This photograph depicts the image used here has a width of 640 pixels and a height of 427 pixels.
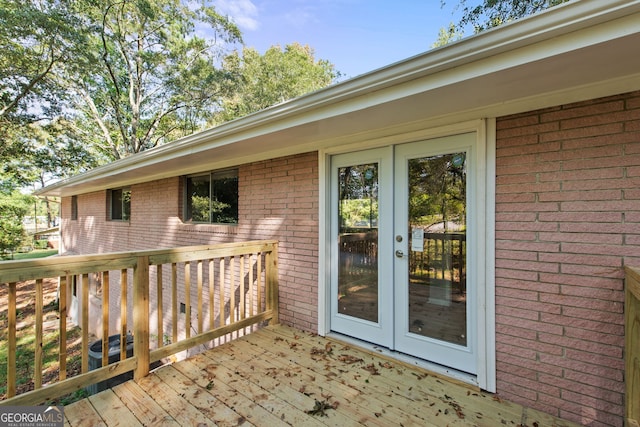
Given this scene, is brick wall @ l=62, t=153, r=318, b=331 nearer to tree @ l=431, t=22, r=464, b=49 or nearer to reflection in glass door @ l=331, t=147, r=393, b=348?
reflection in glass door @ l=331, t=147, r=393, b=348

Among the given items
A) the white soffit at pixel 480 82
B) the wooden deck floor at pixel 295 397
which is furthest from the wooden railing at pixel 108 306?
the white soffit at pixel 480 82

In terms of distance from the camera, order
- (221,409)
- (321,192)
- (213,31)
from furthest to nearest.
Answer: (213,31), (321,192), (221,409)

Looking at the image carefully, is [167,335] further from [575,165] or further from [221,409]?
[575,165]

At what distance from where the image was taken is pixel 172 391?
2.19 m

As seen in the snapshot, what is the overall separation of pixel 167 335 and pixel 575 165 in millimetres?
6035

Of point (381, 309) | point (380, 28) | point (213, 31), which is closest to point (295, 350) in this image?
point (381, 309)

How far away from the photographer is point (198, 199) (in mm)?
5059

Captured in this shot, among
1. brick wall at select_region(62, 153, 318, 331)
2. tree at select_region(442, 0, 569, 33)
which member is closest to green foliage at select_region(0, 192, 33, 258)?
brick wall at select_region(62, 153, 318, 331)

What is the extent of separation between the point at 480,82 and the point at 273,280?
2821 millimetres

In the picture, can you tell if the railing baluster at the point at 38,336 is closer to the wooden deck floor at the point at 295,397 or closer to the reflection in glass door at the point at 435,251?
the wooden deck floor at the point at 295,397

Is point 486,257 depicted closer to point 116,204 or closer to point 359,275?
point 359,275

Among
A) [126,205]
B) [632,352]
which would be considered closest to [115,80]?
[126,205]

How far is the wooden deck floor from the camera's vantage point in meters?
1.89

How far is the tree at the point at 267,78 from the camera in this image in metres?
13.3
